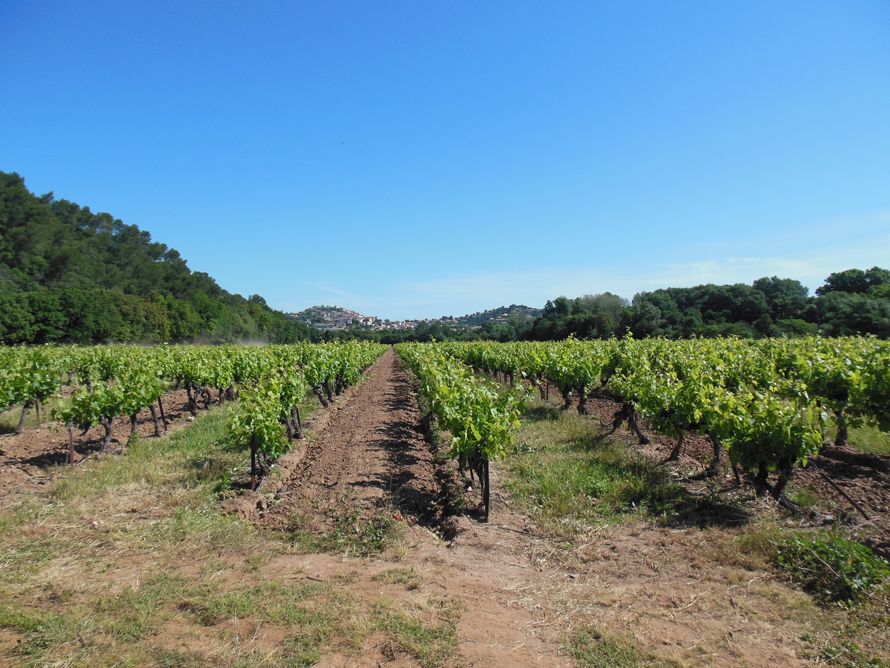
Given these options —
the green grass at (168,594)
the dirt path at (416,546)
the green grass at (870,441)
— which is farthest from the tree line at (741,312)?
the green grass at (168,594)

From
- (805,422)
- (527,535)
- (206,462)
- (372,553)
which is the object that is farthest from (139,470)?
(805,422)

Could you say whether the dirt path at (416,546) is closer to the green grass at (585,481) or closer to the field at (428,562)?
the field at (428,562)

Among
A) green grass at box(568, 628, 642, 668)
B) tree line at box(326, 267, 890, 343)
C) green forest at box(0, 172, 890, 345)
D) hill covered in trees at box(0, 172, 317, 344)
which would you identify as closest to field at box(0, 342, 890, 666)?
green grass at box(568, 628, 642, 668)

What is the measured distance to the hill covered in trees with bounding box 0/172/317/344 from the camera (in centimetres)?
4406

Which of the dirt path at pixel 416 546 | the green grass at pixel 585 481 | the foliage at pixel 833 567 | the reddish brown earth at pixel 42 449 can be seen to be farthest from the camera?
the reddish brown earth at pixel 42 449

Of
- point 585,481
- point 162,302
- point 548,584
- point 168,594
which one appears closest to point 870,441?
point 585,481

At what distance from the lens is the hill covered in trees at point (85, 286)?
4406 centimetres

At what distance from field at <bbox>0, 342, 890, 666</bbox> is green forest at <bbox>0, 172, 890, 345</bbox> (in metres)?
43.3

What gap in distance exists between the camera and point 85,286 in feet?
191

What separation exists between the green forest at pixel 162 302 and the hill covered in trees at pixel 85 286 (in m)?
0.14

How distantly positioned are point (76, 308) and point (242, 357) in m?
42.4

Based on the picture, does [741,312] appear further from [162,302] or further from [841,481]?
[162,302]

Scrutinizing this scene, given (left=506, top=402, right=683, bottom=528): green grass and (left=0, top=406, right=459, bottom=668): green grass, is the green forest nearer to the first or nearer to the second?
(left=506, top=402, right=683, bottom=528): green grass

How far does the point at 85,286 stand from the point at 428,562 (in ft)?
233
